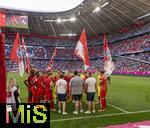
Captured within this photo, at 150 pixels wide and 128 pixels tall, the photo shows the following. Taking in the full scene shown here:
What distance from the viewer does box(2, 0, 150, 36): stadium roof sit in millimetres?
61531

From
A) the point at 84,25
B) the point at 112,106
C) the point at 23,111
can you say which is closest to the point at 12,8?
the point at 84,25

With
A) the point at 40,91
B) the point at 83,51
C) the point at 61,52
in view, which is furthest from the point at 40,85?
the point at 61,52

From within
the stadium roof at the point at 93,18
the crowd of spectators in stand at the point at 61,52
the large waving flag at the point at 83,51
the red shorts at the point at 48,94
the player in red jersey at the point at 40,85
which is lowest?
the red shorts at the point at 48,94

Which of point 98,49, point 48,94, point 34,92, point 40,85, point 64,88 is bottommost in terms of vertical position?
point 48,94

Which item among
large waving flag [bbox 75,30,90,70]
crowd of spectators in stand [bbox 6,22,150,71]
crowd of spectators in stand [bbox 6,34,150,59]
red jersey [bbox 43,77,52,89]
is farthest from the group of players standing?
crowd of spectators in stand [bbox 6,22,150,71]

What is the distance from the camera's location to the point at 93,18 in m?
75.7

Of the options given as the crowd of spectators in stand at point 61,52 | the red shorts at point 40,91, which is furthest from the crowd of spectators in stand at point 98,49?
the red shorts at point 40,91

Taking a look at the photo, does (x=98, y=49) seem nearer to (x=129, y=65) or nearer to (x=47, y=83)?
(x=129, y=65)

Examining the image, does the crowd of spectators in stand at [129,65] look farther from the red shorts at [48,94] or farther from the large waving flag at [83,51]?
the red shorts at [48,94]

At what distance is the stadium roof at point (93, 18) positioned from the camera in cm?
6153

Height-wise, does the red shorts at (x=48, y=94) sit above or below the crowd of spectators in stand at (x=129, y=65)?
below

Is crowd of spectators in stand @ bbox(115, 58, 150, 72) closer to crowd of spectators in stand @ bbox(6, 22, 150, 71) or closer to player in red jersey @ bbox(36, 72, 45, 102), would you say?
crowd of spectators in stand @ bbox(6, 22, 150, 71)

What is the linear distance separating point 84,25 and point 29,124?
82.7 metres

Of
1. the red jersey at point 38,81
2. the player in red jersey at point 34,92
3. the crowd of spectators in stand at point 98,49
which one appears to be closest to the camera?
the red jersey at point 38,81
